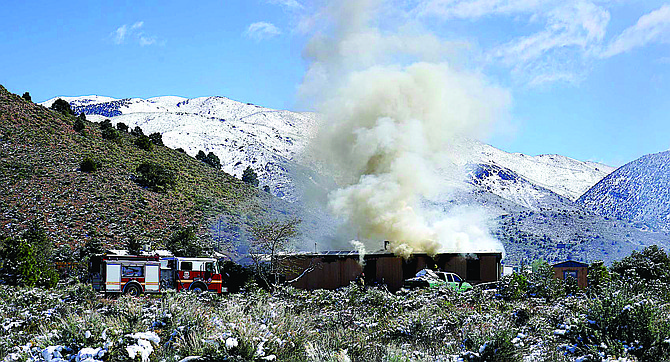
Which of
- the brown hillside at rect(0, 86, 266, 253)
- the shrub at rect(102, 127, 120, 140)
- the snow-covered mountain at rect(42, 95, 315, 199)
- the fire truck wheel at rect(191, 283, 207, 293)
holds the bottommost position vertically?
the fire truck wheel at rect(191, 283, 207, 293)

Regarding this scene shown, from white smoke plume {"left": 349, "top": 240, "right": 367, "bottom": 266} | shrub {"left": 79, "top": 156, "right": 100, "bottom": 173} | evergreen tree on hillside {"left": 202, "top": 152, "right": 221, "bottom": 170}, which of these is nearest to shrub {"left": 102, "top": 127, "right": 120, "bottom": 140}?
shrub {"left": 79, "top": 156, "right": 100, "bottom": 173}

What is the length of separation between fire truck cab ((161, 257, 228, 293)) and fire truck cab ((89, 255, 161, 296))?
26.8 inches

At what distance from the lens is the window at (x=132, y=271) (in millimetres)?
30984

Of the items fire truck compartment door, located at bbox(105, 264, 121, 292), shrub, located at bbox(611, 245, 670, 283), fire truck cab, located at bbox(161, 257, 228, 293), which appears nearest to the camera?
shrub, located at bbox(611, 245, 670, 283)

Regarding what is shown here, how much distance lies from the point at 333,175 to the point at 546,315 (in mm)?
33894

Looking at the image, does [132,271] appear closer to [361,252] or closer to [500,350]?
[361,252]

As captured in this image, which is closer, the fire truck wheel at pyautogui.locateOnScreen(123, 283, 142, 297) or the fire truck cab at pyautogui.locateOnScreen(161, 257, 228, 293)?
the fire truck wheel at pyautogui.locateOnScreen(123, 283, 142, 297)

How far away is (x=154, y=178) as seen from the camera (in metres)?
65.2

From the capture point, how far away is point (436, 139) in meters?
45.7

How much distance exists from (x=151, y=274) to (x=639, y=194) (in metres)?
102

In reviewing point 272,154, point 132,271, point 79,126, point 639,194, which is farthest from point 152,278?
point 272,154

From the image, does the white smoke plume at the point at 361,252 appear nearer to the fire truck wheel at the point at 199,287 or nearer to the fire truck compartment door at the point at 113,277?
the fire truck wheel at the point at 199,287

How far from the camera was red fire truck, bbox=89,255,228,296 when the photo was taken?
30578mm

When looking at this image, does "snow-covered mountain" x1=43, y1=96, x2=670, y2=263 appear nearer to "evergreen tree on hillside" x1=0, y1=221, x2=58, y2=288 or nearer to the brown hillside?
the brown hillside
